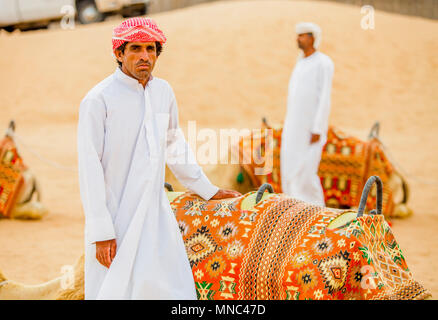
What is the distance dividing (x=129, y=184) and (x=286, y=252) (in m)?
0.85

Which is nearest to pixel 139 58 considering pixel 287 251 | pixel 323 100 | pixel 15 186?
pixel 287 251

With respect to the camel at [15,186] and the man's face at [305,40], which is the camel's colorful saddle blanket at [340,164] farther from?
the camel at [15,186]

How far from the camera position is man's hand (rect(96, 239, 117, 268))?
2807 millimetres

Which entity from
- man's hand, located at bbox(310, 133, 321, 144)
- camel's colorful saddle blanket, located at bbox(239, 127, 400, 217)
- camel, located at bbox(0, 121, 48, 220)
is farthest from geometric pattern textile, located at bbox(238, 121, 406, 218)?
camel, located at bbox(0, 121, 48, 220)

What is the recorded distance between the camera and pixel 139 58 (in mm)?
2910

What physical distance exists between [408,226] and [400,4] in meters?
18.9

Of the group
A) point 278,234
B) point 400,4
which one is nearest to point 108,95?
point 278,234

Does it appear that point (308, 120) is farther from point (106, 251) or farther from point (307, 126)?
point (106, 251)

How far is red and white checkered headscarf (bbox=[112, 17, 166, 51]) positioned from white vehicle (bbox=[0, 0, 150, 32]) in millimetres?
17490

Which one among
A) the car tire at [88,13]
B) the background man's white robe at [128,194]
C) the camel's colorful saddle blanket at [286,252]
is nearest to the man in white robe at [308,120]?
the camel's colorful saddle blanket at [286,252]

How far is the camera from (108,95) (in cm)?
288

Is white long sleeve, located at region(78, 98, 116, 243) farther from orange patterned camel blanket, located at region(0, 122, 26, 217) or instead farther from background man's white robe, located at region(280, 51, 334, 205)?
orange patterned camel blanket, located at region(0, 122, 26, 217)
